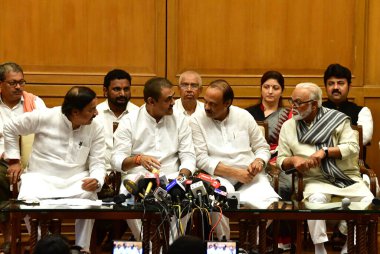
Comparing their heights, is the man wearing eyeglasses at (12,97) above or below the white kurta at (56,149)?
above

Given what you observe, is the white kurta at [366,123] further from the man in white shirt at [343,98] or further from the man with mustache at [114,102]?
the man with mustache at [114,102]

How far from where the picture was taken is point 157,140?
19.5 feet

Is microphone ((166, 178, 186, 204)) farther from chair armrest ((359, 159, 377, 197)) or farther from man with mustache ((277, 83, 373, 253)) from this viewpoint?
chair armrest ((359, 159, 377, 197))

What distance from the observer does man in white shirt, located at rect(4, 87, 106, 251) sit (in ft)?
18.3

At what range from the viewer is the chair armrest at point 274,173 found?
5.94 metres

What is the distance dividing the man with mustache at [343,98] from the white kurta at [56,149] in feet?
6.93

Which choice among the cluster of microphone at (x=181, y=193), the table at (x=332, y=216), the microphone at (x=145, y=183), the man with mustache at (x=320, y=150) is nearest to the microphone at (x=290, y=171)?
the man with mustache at (x=320, y=150)

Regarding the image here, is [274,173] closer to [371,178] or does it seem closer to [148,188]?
[371,178]

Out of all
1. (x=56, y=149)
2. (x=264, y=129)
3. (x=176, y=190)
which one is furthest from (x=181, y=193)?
(x=264, y=129)

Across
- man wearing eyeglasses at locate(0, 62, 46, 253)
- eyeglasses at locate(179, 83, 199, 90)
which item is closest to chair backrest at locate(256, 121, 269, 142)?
eyeglasses at locate(179, 83, 199, 90)

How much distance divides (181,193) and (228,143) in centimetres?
129

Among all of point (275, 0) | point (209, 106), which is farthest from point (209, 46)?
point (209, 106)

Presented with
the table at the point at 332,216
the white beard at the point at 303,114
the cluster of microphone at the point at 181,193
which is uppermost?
the white beard at the point at 303,114

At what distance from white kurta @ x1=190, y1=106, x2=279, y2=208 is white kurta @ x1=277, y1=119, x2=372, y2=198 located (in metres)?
0.16
